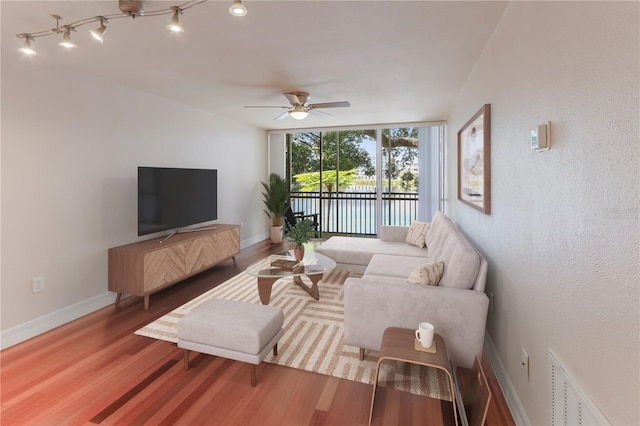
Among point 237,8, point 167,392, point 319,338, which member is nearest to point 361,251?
point 319,338

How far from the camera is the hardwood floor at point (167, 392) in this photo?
1750mm

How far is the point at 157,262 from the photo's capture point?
3.35m

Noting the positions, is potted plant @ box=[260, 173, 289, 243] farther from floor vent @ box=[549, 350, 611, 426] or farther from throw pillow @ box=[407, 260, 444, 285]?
floor vent @ box=[549, 350, 611, 426]

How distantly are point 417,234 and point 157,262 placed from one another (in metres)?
3.21

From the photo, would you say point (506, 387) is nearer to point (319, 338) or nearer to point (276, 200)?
point (319, 338)

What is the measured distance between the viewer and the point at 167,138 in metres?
4.18

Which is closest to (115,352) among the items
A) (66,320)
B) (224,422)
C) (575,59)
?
(66,320)

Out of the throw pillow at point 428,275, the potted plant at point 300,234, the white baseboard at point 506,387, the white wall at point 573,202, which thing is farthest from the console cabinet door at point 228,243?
the white wall at point 573,202

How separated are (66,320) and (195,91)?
2.75 metres

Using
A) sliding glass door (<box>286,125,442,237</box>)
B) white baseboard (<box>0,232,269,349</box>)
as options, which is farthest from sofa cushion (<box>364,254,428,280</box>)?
sliding glass door (<box>286,125,442,237</box>)

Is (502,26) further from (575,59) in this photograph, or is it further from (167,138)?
(167,138)

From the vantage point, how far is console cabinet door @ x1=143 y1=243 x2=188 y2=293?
3225mm

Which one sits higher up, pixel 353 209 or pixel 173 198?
pixel 173 198

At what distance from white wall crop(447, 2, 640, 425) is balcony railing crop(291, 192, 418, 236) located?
475 centimetres
